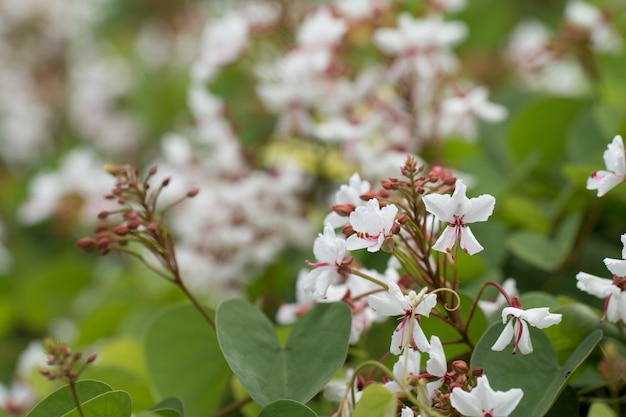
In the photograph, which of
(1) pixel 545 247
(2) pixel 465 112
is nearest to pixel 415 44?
(2) pixel 465 112

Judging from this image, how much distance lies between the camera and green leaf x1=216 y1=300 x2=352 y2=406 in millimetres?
673

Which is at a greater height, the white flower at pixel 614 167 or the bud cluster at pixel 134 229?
the bud cluster at pixel 134 229

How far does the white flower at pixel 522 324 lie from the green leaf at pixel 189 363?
332 millimetres

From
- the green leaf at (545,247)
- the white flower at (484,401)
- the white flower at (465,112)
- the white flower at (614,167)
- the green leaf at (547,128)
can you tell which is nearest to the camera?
the white flower at (484,401)

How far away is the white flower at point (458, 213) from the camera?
2.00ft

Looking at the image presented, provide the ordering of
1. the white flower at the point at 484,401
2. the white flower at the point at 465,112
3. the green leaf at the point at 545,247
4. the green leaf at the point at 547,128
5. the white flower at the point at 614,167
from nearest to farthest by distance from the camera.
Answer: the white flower at the point at 484,401, the white flower at the point at 614,167, the green leaf at the point at 545,247, the white flower at the point at 465,112, the green leaf at the point at 547,128

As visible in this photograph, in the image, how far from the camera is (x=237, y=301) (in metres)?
0.75

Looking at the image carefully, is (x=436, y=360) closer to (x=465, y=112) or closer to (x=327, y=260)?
(x=327, y=260)

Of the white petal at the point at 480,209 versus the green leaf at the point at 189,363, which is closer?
the white petal at the point at 480,209

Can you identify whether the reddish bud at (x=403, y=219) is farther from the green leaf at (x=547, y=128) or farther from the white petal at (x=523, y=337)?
the green leaf at (x=547, y=128)

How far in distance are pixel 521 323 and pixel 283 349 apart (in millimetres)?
222

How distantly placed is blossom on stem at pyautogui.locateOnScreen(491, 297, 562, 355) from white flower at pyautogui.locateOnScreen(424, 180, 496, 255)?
2.1 inches

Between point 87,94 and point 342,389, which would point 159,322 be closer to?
point 342,389

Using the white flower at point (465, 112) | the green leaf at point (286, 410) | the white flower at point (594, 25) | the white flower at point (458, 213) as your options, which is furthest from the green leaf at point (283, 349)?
the white flower at point (594, 25)
